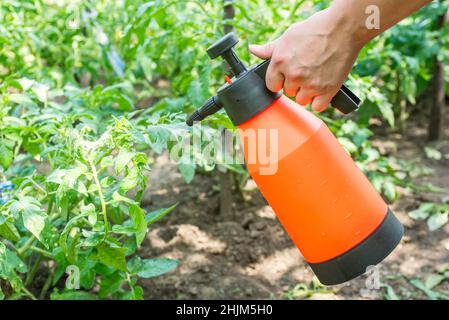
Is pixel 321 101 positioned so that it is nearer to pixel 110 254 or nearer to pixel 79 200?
pixel 110 254

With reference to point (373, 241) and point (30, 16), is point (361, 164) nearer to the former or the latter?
point (373, 241)

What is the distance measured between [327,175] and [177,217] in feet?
3.95

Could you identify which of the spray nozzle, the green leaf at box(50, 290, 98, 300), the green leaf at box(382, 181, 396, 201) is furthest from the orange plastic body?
the green leaf at box(382, 181, 396, 201)

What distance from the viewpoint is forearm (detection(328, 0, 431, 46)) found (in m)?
1.31

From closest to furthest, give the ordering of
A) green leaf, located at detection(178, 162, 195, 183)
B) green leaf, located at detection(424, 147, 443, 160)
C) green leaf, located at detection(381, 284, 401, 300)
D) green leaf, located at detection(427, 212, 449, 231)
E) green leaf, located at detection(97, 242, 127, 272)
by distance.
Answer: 1. green leaf, located at detection(97, 242, 127, 272)
2. green leaf, located at detection(178, 162, 195, 183)
3. green leaf, located at detection(381, 284, 401, 300)
4. green leaf, located at detection(427, 212, 449, 231)
5. green leaf, located at detection(424, 147, 443, 160)

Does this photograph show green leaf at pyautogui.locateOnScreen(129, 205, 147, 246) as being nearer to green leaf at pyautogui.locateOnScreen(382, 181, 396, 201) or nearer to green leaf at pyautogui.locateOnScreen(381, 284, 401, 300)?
green leaf at pyautogui.locateOnScreen(381, 284, 401, 300)

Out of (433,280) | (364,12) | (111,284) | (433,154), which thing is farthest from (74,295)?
(433,154)

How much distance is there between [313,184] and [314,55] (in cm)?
30

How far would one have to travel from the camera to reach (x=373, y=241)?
1436 mm

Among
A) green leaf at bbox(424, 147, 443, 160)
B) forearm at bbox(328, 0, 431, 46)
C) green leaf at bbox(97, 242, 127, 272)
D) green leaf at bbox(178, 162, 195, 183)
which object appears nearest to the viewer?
forearm at bbox(328, 0, 431, 46)

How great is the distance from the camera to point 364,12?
1317 millimetres

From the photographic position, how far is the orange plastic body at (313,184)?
1399mm

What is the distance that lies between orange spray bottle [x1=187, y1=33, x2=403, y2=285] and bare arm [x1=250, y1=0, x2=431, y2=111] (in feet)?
0.19
